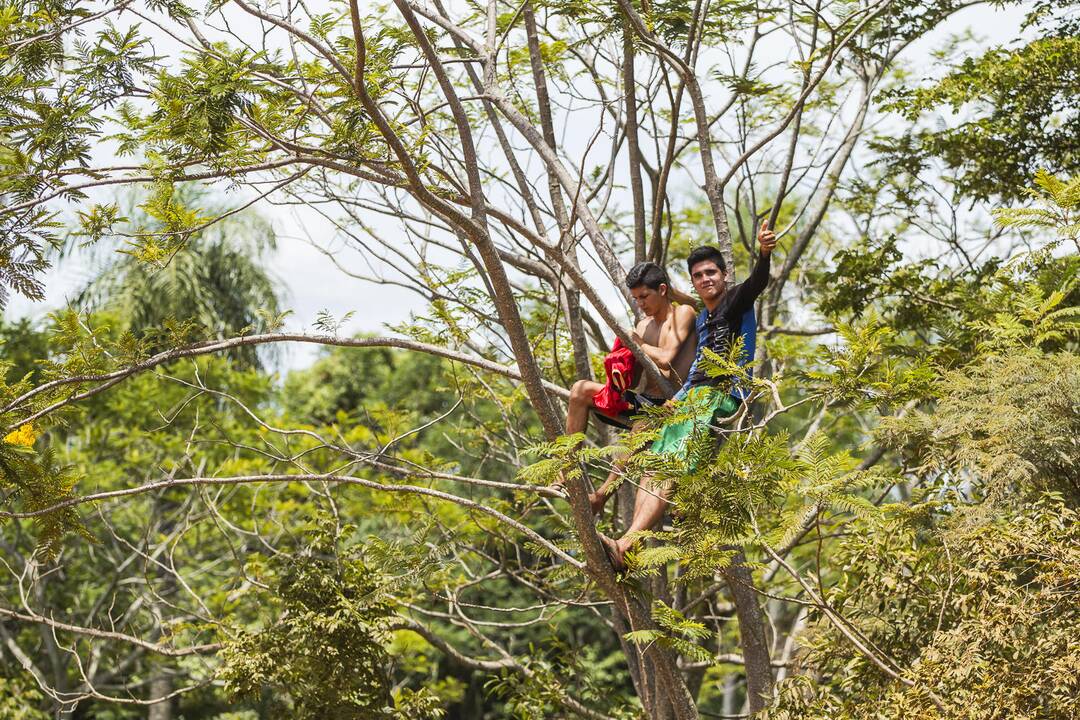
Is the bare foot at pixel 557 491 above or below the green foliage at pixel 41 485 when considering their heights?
below

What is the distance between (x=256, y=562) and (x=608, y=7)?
4.11 m

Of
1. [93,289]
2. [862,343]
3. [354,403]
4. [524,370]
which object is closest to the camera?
[862,343]

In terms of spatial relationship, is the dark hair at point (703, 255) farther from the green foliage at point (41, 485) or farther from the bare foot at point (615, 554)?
the green foliage at point (41, 485)

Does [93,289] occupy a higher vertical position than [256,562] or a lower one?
higher

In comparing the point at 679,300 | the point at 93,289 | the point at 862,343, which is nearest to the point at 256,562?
the point at 679,300

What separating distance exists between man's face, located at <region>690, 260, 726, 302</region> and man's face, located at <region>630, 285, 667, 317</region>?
5.6 inches

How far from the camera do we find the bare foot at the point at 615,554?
4.21 metres

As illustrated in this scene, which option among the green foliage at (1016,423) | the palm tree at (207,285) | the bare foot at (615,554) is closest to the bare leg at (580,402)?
the bare foot at (615,554)

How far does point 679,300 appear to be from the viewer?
4.89 m

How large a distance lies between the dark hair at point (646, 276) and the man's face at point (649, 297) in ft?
0.05

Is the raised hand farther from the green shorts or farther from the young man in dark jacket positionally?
the green shorts

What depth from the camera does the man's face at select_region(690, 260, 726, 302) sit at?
14.7 feet

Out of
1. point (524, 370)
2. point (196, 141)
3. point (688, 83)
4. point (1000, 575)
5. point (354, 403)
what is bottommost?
point (1000, 575)

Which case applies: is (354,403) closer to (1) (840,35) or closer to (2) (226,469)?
(2) (226,469)
